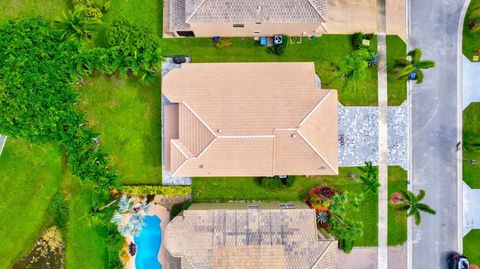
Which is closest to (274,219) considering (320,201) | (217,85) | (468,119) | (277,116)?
(320,201)

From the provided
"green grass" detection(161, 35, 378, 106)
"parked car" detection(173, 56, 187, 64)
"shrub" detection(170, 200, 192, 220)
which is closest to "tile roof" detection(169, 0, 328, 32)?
"green grass" detection(161, 35, 378, 106)

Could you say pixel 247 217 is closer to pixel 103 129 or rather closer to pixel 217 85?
pixel 217 85

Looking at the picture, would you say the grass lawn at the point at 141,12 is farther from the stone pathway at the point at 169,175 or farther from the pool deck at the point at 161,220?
the pool deck at the point at 161,220

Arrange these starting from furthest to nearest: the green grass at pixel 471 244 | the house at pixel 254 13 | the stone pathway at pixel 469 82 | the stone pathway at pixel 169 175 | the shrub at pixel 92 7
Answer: the stone pathway at pixel 469 82
the green grass at pixel 471 244
the stone pathway at pixel 169 175
the shrub at pixel 92 7
the house at pixel 254 13

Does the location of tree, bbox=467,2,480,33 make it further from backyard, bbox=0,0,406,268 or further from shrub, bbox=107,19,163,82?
shrub, bbox=107,19,163,82

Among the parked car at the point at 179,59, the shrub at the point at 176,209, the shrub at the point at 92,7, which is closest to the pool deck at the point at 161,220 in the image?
the shrub at the point at 176,209
